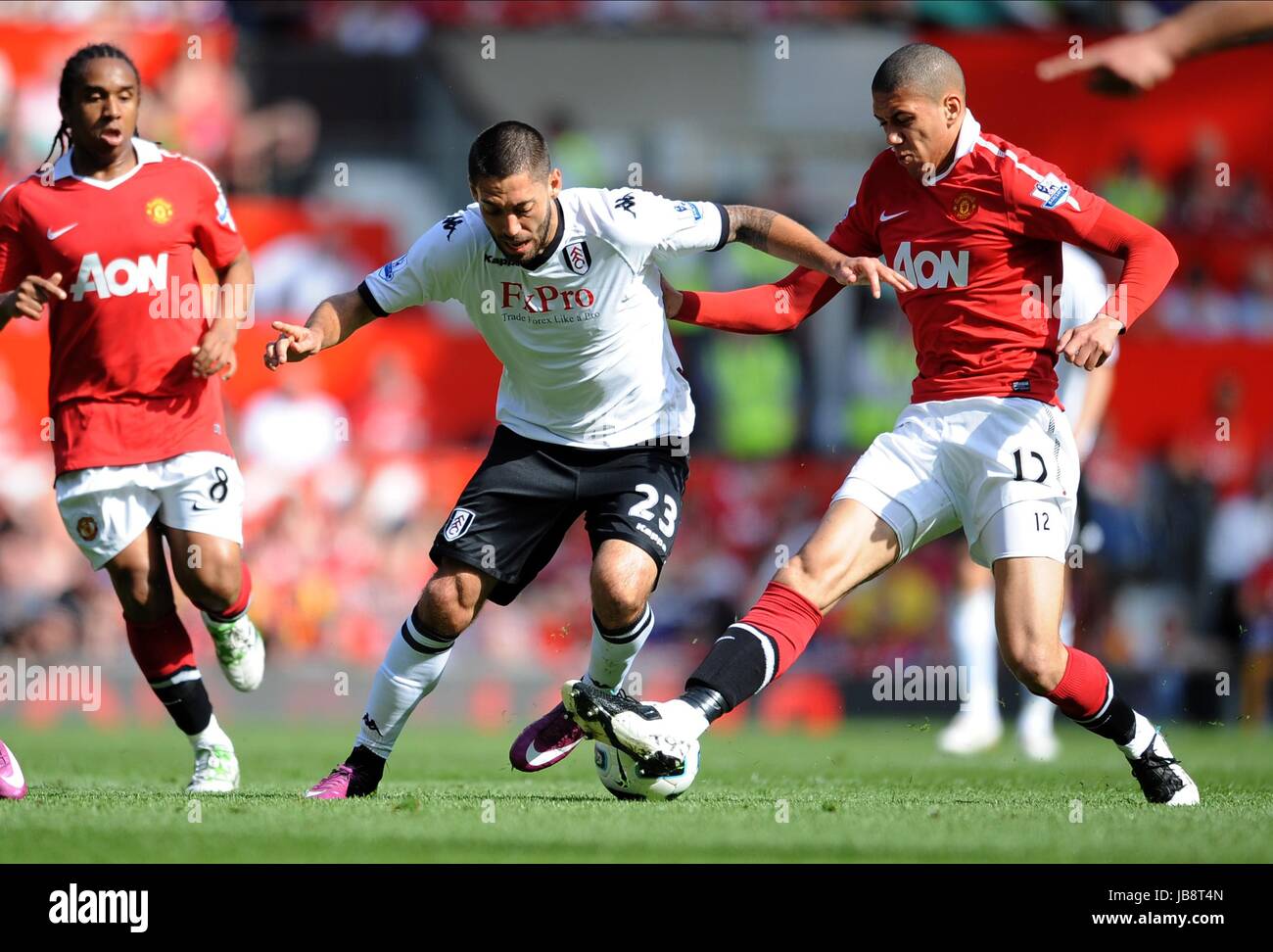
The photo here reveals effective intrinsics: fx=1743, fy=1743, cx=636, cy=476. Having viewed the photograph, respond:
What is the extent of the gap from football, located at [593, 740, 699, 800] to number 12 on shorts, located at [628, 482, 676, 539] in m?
0.91

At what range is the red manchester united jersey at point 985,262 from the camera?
680 cm

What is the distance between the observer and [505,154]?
6.43 m

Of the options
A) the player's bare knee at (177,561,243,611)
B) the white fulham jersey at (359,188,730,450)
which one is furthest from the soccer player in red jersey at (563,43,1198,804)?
the player's bare knee at (177,561,243,611)

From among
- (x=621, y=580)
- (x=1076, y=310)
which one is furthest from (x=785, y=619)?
(x=1076, y=310)

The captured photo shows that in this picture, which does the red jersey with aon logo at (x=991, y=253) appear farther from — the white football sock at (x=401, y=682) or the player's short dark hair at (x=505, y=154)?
the white football sock at (x=401, y=682)

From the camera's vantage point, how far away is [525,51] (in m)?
20.1

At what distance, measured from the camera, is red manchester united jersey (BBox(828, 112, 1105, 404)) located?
680cm

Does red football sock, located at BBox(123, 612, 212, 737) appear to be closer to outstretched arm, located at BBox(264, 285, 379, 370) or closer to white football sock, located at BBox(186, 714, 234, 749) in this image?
white football sock, located at BBox(186, 714, 234, 749)

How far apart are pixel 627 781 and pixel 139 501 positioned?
241cm

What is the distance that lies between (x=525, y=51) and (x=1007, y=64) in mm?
5494

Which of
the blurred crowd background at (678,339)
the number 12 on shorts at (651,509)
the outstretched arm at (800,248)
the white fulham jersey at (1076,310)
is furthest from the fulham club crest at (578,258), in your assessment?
the blurred crowd background at (678,339)

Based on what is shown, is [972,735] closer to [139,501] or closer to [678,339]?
[139,501]

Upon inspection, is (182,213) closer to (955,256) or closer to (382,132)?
(955,256)
